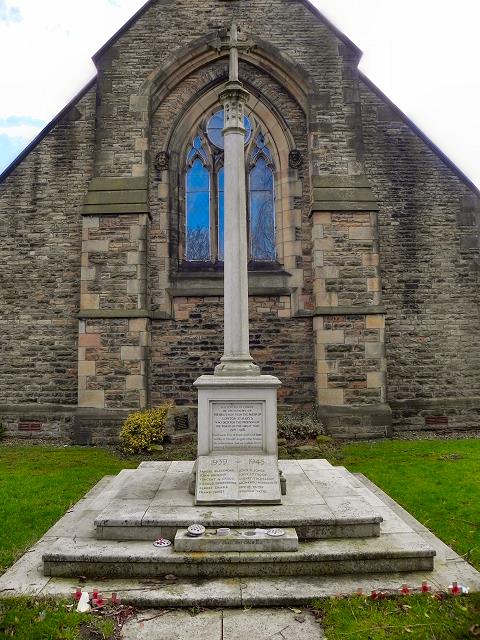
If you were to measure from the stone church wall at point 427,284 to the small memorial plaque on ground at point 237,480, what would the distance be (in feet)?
22.7

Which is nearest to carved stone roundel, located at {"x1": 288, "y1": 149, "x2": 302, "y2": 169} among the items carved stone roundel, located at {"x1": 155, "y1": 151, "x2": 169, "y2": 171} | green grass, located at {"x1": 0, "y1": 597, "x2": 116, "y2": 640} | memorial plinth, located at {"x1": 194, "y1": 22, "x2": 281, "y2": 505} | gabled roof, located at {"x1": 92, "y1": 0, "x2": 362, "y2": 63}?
gabled roof, located at {"x1": 92, "y1": 0, "x2": 362, "y2": 63}

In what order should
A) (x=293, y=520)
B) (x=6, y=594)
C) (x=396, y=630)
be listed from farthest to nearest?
(x=293, y=520) < (x=6, y=594) < (x=396, y=630)

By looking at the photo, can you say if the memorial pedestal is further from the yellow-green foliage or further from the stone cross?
the yellow-green foliage

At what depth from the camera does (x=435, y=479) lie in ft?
22.9

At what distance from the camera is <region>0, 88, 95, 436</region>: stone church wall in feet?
37.1

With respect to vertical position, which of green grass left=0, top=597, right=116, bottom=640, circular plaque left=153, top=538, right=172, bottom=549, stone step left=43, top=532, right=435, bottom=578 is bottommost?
green grass left=0, top=597, right=116, bottom=640

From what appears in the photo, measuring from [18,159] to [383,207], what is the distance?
8.93m

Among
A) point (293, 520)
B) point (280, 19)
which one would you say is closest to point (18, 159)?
point (280, 19)

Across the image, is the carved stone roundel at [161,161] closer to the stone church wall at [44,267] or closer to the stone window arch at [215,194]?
the stone window arch at [215,194]

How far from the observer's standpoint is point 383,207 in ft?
38.5

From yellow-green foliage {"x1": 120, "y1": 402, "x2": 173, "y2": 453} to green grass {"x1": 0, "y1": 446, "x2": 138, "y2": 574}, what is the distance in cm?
38

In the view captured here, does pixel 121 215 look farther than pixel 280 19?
No

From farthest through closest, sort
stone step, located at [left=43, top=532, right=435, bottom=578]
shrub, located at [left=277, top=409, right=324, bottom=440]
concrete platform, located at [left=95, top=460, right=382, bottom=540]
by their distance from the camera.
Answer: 1. shrub, located at [left=277, top=409, right=324, bottom=440]
2. concrete platform, located at [left=95, top=460, right=382, bottom=540]
3. stone step, located at [left=43, top=532, right=435, bottom=578]

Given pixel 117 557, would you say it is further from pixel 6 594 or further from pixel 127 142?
pixel 127 142
